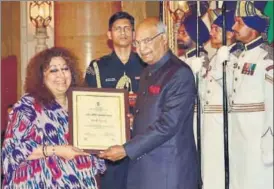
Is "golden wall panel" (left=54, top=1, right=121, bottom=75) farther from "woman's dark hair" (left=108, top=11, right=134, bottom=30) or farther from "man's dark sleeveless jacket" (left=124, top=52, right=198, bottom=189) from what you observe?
"man's dark sleeveless jacket" (left=124, top=52, right=198, bottom=189)

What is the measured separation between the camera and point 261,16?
7.50ft

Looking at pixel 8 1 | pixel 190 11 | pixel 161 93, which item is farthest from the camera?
pixel 8 1

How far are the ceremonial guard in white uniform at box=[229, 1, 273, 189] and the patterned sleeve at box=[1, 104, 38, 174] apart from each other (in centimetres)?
89

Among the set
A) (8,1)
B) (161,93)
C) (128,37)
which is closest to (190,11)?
(128,37)

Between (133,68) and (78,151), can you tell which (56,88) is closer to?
(78,151)

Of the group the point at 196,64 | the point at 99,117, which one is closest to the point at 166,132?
the point at 99,117

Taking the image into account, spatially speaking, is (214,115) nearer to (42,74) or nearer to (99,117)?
(99,117)

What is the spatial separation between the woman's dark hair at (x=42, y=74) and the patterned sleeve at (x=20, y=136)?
0.23 feet

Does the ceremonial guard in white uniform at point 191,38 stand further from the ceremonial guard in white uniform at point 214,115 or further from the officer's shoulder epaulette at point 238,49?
the officer's shoulder epaulette at point 238,49

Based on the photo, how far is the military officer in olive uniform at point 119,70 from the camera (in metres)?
2.49

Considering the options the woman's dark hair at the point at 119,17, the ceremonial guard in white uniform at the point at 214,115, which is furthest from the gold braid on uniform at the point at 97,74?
the ceremonial guard in white uniform at the point at 214,115

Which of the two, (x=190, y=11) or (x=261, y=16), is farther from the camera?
(x=190, y=11)

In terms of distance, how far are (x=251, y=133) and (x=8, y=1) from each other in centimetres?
138

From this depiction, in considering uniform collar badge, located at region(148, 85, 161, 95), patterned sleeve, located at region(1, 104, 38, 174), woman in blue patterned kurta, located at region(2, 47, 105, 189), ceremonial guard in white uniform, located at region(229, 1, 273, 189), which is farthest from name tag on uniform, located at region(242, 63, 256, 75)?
patterned sleeve, located at region(1, 104, 38, 174)
